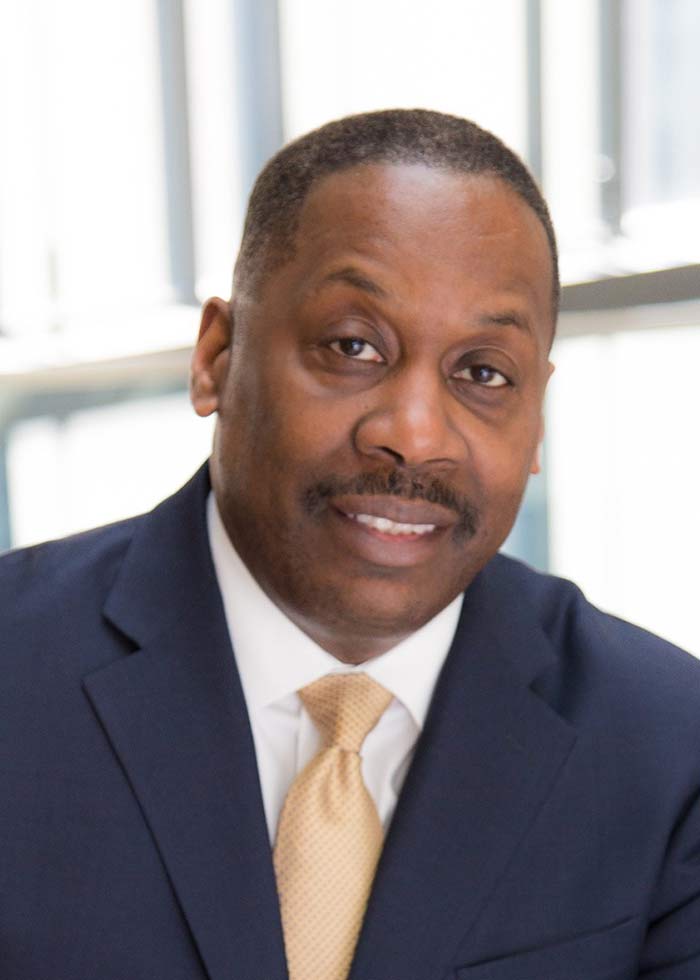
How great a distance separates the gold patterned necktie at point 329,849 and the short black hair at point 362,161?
472 mm

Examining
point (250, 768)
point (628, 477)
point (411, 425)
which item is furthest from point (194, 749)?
point (628, 477)

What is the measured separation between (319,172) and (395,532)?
0.37 metres

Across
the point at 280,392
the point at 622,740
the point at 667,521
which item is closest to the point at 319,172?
the point at 280,392

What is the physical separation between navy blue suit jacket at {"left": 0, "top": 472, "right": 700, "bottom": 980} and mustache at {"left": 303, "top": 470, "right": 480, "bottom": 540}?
18 cm

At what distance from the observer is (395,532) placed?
136 cm

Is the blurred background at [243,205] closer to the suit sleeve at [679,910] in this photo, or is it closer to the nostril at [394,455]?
the suit sleeve at [679,910]

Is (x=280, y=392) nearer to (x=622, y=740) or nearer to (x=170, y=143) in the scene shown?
(x=622, y=740)

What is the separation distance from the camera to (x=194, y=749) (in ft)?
4.52

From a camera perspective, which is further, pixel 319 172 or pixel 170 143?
pixel 170 143

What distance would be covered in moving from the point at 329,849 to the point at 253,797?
0.09 meters

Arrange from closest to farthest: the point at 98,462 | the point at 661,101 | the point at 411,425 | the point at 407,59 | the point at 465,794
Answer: the point at 411,425, the point at 465,794, the point at 661,101, the point at 407,59, the point at 98,462

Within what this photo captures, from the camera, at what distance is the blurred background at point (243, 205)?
11.8 feet

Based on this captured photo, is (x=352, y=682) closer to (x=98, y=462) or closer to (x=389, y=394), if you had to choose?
(x=389, y=394)

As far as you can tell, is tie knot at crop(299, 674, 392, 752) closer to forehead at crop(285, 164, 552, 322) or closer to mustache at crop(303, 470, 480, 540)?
mustache at crop(303, 470, 480, 540)
